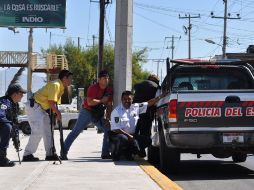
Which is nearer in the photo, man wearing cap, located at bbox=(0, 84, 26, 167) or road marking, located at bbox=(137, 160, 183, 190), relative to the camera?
road marking, located at bbox=(137, 160, 183, 190)

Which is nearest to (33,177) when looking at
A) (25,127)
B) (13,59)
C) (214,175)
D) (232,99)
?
(232,99)

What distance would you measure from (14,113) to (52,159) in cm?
123

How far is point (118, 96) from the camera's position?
48.2ft

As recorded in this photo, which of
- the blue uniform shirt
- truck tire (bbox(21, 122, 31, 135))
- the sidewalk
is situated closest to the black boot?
the sidewalk

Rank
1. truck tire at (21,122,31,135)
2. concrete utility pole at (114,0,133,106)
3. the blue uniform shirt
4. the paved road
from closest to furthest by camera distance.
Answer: the paved road < the blue uniform shirt < concrete utility pole at (114,0,133,106) < truck tire at (21,122,31,135)

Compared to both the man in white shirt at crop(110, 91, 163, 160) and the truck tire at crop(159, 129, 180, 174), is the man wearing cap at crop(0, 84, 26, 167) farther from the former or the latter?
the truck tire at crop(159, 129, 180, 174)

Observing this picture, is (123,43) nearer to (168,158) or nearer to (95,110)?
(95,110)

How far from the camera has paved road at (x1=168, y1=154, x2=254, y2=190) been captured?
1070 centimetres

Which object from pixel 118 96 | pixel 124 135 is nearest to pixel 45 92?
pixel 124 135

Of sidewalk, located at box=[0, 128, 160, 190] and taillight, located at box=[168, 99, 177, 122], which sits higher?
taillight, located at box=[168, 99, 177, 122]

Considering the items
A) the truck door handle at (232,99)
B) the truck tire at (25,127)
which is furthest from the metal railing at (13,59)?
the truck door handle at (232,99)

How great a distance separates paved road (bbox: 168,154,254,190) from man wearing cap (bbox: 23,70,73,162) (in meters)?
2.43

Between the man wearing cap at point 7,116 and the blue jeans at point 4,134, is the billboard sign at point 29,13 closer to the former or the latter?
the man wearing cap at point 7,116

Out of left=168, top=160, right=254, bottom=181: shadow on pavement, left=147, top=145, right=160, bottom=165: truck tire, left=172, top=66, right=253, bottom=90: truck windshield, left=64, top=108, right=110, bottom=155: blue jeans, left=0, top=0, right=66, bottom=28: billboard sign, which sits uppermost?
left=0, top=0, right=66, bottom=28: billboard sign
